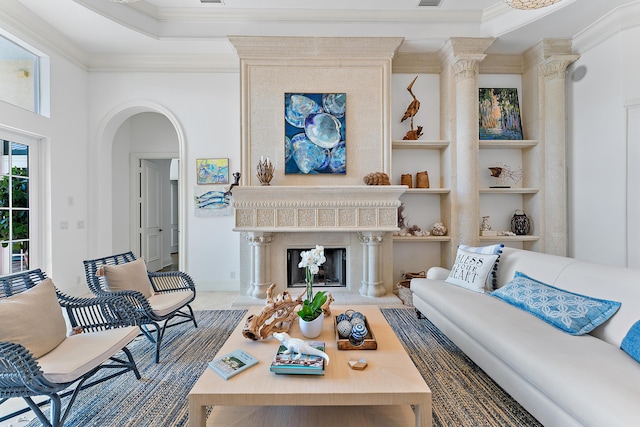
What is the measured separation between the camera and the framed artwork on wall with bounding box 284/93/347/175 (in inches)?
152

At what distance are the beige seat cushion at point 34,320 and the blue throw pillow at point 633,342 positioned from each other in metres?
3.00

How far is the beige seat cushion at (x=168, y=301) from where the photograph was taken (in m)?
2.41

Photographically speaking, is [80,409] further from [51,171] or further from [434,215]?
[434,215]

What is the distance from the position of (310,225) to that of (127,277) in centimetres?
196

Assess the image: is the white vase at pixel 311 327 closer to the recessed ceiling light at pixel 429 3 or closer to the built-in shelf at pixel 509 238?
the built-in shelf at pixel 509 238

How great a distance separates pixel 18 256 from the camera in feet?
11.0

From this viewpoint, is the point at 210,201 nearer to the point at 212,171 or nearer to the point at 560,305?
the point at 212,171

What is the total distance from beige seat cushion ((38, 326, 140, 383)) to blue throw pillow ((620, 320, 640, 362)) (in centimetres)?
271

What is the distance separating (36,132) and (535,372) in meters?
4.96

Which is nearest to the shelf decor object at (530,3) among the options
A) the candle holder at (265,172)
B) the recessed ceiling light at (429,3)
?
the recessed ceiling light at (429,3)

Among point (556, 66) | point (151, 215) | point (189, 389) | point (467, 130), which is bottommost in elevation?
point (189, 389)

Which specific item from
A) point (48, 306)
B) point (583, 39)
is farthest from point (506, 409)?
point (583, 39)

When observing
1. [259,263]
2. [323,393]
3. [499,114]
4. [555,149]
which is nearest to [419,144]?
[499,114]

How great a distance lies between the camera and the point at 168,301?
2.58 metres
